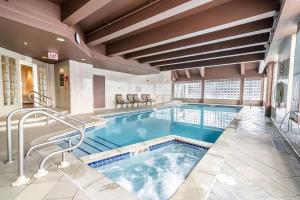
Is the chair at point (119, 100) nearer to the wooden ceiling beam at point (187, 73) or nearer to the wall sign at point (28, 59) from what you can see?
the wall sign at point (28, 59)

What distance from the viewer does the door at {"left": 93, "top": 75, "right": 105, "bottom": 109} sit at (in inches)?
341

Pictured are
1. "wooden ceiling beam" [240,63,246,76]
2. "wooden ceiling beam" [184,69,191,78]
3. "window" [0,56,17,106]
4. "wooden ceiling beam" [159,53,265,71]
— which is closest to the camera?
"window" [0,56,17,106]

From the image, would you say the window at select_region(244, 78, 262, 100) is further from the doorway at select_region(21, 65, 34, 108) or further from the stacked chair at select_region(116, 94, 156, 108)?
the doorway at select_region(21, 65, 34, 108)

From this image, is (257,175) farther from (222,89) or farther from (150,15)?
(222,89)

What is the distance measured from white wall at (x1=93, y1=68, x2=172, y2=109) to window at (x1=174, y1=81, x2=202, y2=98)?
997 millimetres

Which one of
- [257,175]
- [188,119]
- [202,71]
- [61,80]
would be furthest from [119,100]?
[257,175]

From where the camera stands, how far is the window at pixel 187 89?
1439 centimetres

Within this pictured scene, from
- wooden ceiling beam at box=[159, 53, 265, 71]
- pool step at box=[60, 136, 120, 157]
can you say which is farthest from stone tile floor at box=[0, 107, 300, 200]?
wooden ceiling beam at box=[159, 53, 265, 71]

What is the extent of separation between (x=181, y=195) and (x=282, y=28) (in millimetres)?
3703

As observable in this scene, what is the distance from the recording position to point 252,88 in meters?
12.1

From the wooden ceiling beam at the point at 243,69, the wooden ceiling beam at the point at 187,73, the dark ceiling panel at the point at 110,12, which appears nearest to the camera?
the dark ceiling panel at the point at 110,12

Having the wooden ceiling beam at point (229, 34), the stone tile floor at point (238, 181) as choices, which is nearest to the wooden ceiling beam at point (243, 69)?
the wooden ceiling beam at point (229, 34)

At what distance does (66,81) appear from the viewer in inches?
255

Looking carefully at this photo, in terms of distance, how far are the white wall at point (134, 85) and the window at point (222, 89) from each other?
12.1 feet
